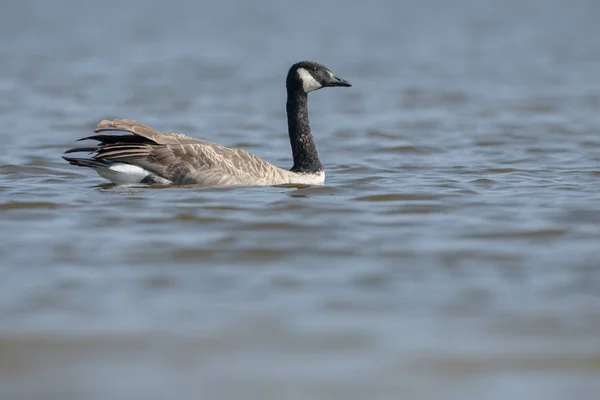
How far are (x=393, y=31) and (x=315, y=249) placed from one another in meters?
31.2

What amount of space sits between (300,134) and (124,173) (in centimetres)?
231

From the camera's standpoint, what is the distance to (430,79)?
83.1ft

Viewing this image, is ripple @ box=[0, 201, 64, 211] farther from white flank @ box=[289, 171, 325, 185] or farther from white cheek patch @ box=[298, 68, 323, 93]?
white cheek patch @ box=[298, 68, 323, 93]

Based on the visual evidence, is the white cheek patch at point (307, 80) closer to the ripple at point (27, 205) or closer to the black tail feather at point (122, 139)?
the black tail feather at point (122, 139)

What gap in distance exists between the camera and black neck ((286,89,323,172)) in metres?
12.6

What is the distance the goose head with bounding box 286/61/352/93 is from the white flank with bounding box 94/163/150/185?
224 centimetres

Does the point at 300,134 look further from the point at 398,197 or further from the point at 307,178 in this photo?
the point at 398,197

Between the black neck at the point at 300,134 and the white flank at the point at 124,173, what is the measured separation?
1.94m

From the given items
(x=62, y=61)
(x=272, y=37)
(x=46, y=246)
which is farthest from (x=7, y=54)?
(x=46, y=246)

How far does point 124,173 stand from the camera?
11.6m

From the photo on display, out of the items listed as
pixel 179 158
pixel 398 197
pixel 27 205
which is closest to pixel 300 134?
pixel 179 158

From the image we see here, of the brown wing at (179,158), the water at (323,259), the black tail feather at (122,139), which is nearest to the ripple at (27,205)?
the water at (323,259)

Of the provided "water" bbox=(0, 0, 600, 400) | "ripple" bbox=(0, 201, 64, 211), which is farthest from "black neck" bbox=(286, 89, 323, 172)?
"ripple" bbox=(0, 201, 64, 211)

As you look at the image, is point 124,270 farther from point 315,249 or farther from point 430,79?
point 430,79
